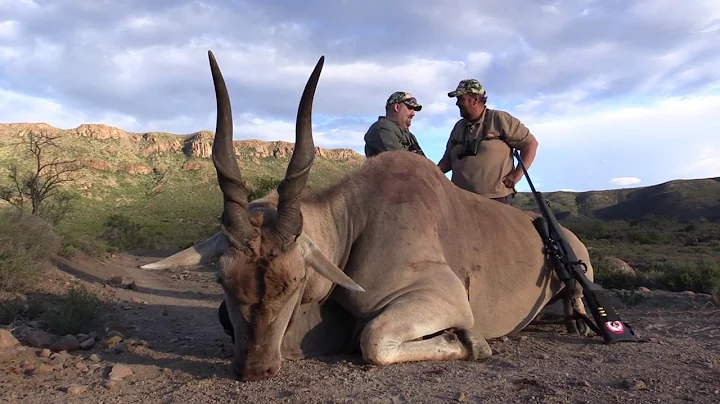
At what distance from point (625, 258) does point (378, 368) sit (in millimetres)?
18285

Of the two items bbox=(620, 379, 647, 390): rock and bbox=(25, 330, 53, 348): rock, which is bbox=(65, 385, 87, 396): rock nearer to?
bbox=(25, 330, 53, 348): rock

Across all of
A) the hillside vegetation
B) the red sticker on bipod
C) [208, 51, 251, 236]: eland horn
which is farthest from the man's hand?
the hillside vegetation

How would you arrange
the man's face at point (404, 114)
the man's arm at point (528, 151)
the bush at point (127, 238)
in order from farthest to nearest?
the bush at point (127, 238)
the man's face at point (404, 114)
the man's arm at point (528, 151)

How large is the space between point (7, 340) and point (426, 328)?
12.1 ft

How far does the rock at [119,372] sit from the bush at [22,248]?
4.55 meters

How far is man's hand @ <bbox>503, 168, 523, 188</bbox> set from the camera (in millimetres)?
7625

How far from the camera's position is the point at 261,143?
3275 inches

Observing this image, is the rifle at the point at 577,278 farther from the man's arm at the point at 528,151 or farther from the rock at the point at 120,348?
the rock at the point at 120,348

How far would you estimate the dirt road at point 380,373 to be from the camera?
3.68 m

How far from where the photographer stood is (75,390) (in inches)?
154

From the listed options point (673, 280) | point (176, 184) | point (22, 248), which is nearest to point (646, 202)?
point (176, 184)

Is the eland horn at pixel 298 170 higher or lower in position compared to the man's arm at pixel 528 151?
lower

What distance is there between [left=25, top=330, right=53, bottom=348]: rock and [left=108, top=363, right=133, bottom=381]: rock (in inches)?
54.7

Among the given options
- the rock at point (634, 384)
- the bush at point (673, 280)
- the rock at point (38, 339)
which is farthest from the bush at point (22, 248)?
the bush at point (673, 280)
